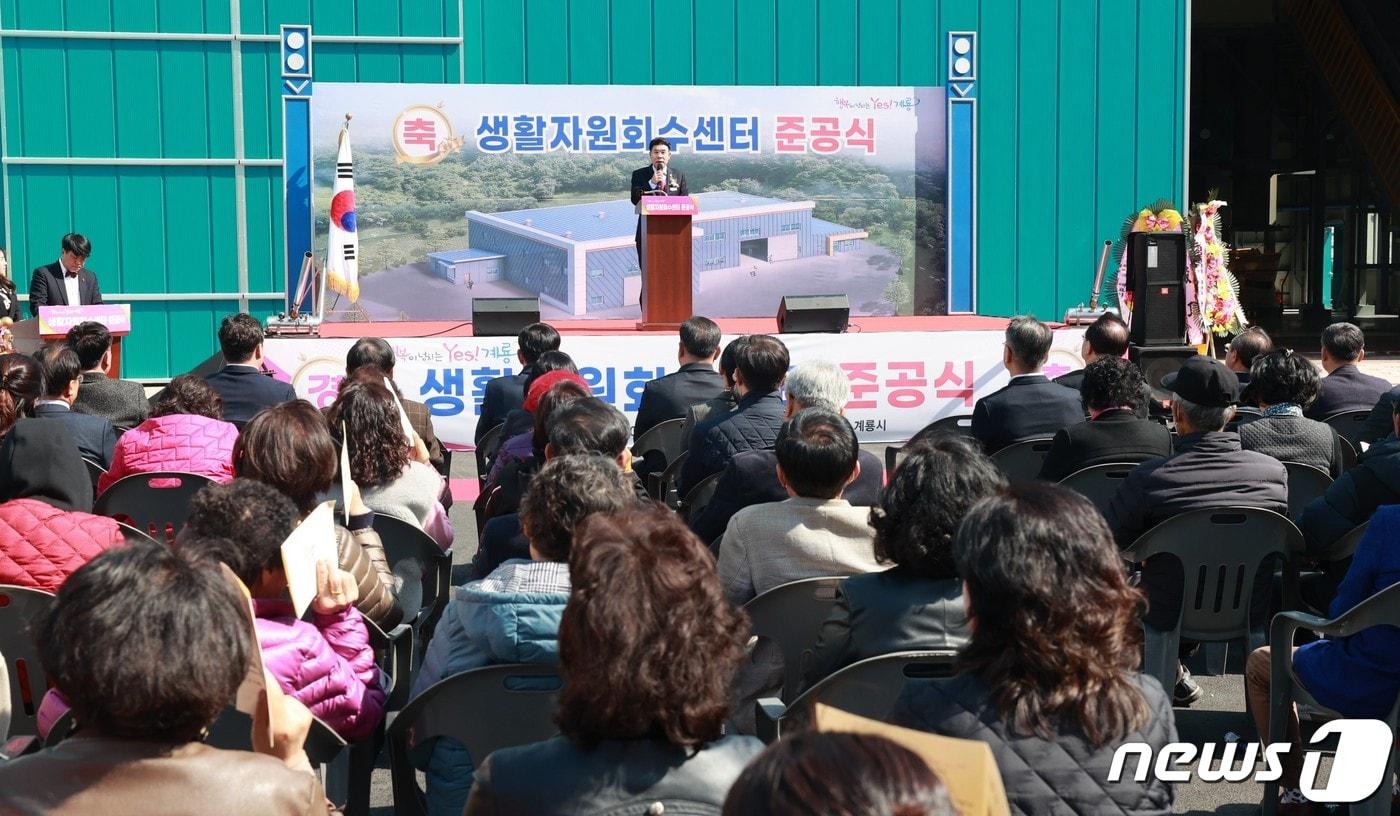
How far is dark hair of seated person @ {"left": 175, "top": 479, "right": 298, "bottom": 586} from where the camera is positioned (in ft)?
8.63

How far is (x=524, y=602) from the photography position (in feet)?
8.20

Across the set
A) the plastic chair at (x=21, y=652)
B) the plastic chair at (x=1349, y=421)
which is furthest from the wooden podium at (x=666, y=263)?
the plastic chair at (x=21, y=652)

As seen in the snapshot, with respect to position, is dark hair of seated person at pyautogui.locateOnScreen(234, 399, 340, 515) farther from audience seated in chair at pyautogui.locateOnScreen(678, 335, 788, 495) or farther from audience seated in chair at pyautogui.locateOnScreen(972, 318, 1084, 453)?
audience seated in chair at pyautogui.locateOnScreen(972, 318, 1084, 453)

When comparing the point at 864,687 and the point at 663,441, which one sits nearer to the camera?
the point at 864,687

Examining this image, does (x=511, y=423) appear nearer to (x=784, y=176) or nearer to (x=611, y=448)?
(x=611, y=448)

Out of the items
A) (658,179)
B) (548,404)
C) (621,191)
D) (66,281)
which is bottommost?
(548,404)

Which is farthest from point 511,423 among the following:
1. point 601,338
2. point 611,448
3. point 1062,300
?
point 1062,300

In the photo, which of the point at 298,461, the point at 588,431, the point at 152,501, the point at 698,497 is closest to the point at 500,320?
the point at 698,497

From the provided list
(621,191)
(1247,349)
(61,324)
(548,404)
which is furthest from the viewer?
(621,191)

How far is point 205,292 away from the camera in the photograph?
39.7ft

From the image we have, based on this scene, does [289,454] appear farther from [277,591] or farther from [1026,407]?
[1026,407]

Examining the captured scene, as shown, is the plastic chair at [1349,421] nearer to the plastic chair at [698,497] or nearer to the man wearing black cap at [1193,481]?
the man wearing black cap at [1193,481]

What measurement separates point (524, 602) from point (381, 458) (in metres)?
1.80

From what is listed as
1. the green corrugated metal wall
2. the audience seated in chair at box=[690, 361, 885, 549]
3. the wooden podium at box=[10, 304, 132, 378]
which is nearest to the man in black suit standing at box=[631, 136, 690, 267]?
the green corrugated metal wall
